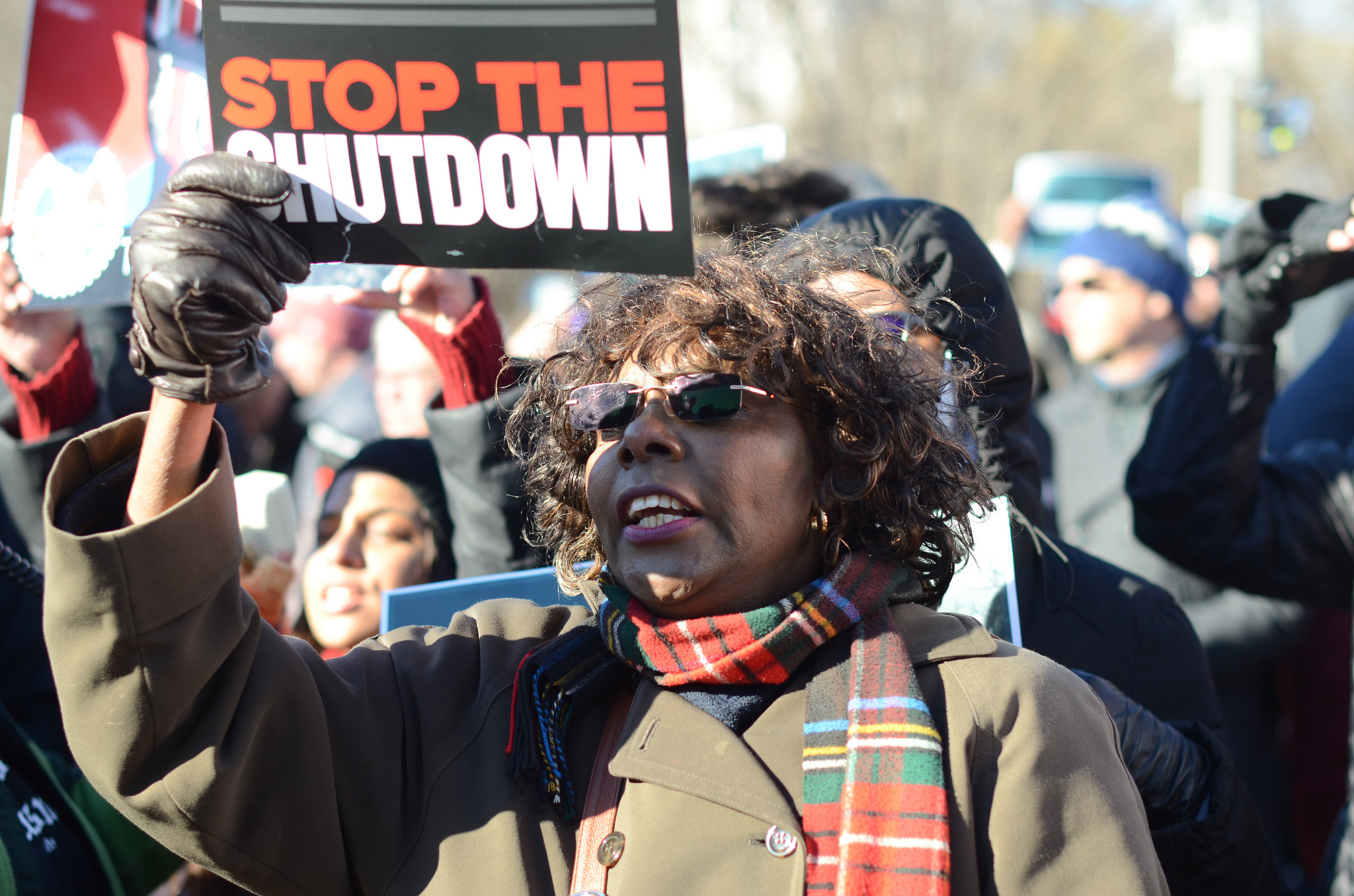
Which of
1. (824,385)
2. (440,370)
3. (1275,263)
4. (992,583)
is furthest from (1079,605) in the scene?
(440,370)

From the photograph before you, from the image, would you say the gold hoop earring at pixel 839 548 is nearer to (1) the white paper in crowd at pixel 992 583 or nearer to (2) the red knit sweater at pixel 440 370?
(1) the white paper in crowd at pixel 992 583

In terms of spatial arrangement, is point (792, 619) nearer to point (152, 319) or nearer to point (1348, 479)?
point (152, 319)

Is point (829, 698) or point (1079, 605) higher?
point (829, 698)

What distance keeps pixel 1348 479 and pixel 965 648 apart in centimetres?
191

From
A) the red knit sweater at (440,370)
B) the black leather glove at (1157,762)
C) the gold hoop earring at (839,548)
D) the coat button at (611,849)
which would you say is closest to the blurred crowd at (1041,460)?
the red knit sweater at (440,370)

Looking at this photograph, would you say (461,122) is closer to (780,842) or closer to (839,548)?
(839,548)

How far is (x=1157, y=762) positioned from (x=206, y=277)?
1.75 m

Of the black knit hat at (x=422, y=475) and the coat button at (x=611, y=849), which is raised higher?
the black knit hat at (x=422, y=475)

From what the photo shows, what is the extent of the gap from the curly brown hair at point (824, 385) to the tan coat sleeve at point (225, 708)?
0.50 m

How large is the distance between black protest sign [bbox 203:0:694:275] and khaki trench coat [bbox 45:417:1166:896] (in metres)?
0.42

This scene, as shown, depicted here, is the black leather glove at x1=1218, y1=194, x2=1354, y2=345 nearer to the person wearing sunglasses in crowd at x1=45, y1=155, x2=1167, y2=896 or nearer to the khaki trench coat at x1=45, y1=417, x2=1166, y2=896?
the person wearing sunglasses in crowd at x1=45, y1=155, x2=1167, y2=896

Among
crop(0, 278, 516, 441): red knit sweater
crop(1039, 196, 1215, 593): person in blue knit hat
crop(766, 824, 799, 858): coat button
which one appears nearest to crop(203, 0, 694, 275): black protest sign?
crop(766, 824, 799, 858): coat button

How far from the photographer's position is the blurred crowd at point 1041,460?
8.50ft

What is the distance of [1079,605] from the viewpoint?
2559 mm
